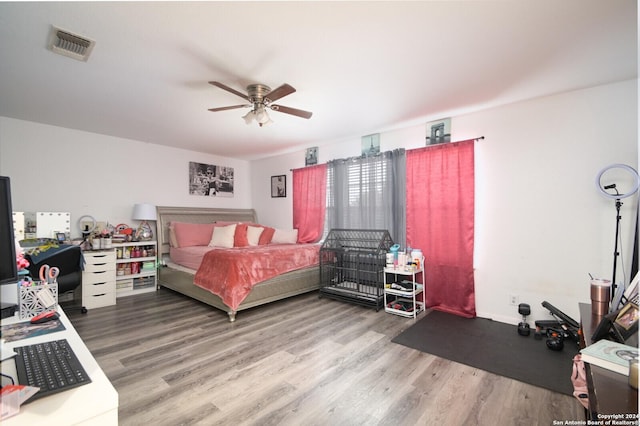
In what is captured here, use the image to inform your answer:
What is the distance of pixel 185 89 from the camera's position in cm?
258

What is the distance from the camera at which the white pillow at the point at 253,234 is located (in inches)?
182

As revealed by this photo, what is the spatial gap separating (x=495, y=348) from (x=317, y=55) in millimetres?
2818

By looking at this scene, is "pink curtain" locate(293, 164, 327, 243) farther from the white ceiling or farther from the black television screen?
the black television screen

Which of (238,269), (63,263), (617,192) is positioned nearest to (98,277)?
(63,263)

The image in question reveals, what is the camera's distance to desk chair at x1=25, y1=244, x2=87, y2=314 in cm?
291

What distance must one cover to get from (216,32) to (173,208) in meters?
3.61

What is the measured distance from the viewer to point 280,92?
2.30 m

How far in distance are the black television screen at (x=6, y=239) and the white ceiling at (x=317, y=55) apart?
1.22 m

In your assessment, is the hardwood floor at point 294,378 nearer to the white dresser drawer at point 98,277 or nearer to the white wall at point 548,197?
the white dresser drawer at point 98,277

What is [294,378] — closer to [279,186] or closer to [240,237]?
[240,237]

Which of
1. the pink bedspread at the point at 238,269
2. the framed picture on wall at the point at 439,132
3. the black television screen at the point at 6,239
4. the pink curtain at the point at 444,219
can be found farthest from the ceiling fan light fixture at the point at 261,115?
the framed picture on wall at the point at 439,132

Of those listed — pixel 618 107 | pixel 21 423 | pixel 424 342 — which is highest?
pixel 618 107

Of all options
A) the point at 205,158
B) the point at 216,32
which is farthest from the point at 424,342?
the point at 205,158

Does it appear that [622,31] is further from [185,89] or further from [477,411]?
[185,89]
